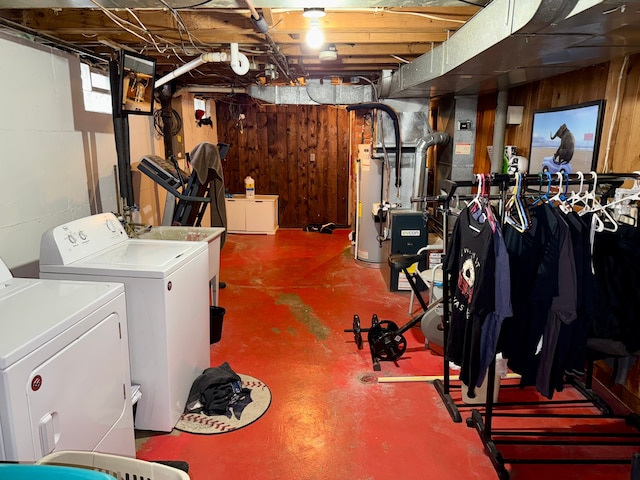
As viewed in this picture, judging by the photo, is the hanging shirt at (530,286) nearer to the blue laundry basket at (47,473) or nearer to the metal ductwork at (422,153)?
the blue laundry basket at (47,473)

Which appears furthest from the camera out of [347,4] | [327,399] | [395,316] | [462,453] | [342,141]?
[342,141]

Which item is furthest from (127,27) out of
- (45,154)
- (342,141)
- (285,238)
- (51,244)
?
(342,141)

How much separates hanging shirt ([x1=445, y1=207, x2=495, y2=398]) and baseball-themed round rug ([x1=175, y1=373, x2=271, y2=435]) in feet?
3.88

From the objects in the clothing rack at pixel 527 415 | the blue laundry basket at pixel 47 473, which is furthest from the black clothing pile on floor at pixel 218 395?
the blue laundry basket at pixel 47 473

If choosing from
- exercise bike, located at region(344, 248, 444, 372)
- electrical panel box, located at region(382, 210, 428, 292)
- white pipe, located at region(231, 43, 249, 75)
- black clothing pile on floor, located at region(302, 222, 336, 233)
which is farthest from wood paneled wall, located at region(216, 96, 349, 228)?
exercise bike, located at region(344, 248, 444, 372)

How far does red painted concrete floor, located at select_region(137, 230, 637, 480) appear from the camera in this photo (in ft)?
→ 7.23

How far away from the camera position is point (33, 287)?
6.43ft

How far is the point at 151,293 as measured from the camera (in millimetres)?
2223

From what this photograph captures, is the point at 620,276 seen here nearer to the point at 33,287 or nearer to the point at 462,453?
the point at 462,453

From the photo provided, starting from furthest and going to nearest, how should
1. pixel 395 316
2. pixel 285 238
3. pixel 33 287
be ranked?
pixel 285 238, pixel 395 316, pixel 33 287

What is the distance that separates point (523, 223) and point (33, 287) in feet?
A: 7.33

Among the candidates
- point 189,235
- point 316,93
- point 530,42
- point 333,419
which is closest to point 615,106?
point 530,42

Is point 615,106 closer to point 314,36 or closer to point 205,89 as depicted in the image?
point 314,36

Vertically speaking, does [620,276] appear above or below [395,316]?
above
